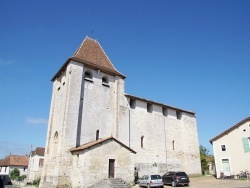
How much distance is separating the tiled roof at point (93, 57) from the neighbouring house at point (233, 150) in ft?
45.3

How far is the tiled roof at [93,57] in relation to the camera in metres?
23.5

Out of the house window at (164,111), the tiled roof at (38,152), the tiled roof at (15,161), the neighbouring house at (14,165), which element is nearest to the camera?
the house window at (164,111)

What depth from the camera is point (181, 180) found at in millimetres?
18812

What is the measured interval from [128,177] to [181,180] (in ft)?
15.0

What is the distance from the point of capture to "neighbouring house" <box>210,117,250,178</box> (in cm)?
2364

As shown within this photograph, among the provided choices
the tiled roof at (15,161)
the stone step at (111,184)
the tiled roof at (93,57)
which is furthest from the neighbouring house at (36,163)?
the stone step at (111,184)

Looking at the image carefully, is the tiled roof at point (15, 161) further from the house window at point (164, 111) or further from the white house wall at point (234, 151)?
the white house wall at point (234, 151)

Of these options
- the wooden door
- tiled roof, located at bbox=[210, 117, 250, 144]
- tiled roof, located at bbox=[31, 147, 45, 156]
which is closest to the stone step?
the wooden door

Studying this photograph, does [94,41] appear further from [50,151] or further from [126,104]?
[50,151]

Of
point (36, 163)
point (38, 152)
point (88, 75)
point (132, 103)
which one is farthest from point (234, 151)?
point (38, 152)

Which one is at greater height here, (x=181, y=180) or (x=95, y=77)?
(x=95, y=77)

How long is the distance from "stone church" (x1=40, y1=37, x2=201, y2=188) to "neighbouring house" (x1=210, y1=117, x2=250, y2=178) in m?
4.40

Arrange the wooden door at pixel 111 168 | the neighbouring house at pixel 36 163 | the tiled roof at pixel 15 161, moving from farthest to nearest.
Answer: the tiled roof at pixel 15 161
the neighbouring house at pixel 36 163
the wooden door at pixel 111 168

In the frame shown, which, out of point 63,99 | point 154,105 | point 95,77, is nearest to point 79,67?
point 95,77
